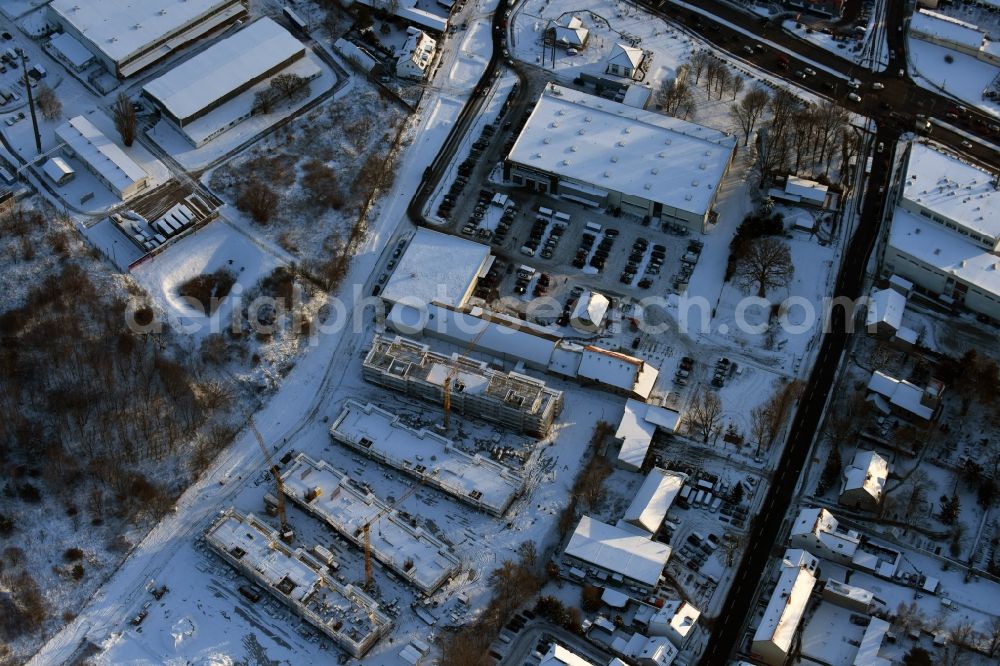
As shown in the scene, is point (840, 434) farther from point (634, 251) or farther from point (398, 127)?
point (398, 127)

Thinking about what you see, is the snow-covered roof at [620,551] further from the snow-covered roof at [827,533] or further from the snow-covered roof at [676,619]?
the snow-covered roof at [827,533]

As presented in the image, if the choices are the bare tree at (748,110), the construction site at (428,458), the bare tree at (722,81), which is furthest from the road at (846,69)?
the construction site at (428,458)

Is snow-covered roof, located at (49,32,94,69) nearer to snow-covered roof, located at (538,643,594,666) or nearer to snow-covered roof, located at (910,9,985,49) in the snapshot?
snow-covered roof, located at (538,643,594,666)

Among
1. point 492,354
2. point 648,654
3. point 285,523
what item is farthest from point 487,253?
point 648,654

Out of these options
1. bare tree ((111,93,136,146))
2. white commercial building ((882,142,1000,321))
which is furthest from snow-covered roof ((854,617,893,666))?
bare tree ((111,93,136,146))

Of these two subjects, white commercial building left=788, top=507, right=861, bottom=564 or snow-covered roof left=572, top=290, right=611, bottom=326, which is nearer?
white commercial building left=788, top=507, right=861, bottom=564

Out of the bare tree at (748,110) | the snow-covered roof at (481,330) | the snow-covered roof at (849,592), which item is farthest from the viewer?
the bare tree at (748,110)

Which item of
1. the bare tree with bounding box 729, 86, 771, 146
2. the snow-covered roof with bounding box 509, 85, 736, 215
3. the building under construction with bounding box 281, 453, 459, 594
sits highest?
the bare tree with bounding box 729, 86, 771, 146
